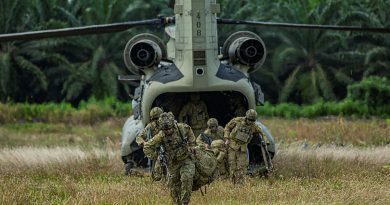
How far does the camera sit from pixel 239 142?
14.3 m

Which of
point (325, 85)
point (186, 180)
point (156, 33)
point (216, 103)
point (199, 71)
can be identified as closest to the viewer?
point (186, 180)

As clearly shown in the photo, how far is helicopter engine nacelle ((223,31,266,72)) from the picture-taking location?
15859 millimetres

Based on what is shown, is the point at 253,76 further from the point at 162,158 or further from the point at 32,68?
the point at 162,158

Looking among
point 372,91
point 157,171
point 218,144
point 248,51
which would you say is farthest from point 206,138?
point 372,91

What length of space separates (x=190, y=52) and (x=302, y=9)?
75.8ft

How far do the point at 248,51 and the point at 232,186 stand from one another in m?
3.39

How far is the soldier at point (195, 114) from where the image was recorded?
16.3 m

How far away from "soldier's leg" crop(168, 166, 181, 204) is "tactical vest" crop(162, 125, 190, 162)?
138 mm

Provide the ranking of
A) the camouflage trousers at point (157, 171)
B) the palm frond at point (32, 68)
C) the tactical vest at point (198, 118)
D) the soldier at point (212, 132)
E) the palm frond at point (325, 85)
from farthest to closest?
1. the palm frond at point (32, 68)
2. the palm frond at point (325, 85)
3. the tactical vest at point (198, 118)
4. the soldier at point (212, 132)
5. the camouflage trousers at point (157, 171)

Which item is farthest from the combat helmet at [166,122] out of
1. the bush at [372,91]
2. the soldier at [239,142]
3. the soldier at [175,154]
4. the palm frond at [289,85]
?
the palm frond at [289,85]

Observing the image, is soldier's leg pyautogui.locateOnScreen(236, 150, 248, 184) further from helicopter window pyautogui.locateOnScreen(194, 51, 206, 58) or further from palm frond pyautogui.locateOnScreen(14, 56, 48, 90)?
palm frond pyautogui.locateOnScreen(14, 56, 48, 90)

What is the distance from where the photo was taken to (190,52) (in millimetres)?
14977

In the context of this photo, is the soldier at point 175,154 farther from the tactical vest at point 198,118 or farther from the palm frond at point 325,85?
the palm frond at point 325,85

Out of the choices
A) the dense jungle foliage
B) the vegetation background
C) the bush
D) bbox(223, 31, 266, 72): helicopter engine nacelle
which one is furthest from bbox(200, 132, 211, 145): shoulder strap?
the dense jungle foliage
